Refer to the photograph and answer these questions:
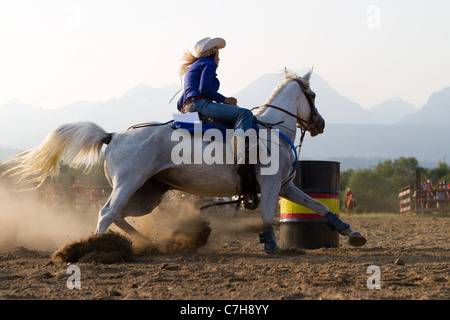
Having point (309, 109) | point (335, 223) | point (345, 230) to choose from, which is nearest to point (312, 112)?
point (309, 109)

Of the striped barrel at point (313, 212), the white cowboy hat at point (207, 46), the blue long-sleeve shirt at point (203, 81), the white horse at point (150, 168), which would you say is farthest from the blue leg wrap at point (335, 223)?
the white cowboy hat at point (207, 46)

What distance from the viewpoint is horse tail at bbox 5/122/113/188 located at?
6.64 meters

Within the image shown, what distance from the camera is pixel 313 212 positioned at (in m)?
7.82

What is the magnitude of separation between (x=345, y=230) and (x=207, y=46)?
2.86 meters

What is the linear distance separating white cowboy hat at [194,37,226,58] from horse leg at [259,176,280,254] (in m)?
1.68

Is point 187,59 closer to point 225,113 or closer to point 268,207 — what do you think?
point 225,113

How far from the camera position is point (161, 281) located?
A: 4.56 meters

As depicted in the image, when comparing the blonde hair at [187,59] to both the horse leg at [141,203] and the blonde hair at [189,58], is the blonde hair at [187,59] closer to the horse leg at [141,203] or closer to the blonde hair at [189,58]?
the blonde hair at [189,58]

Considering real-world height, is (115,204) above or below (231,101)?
below

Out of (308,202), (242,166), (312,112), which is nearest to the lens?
(242,166)

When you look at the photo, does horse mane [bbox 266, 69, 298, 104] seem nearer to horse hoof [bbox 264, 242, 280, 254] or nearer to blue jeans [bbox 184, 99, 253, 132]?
blue jeans [bbox 184, 99, 253, 132]

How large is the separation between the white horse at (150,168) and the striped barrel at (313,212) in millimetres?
533
